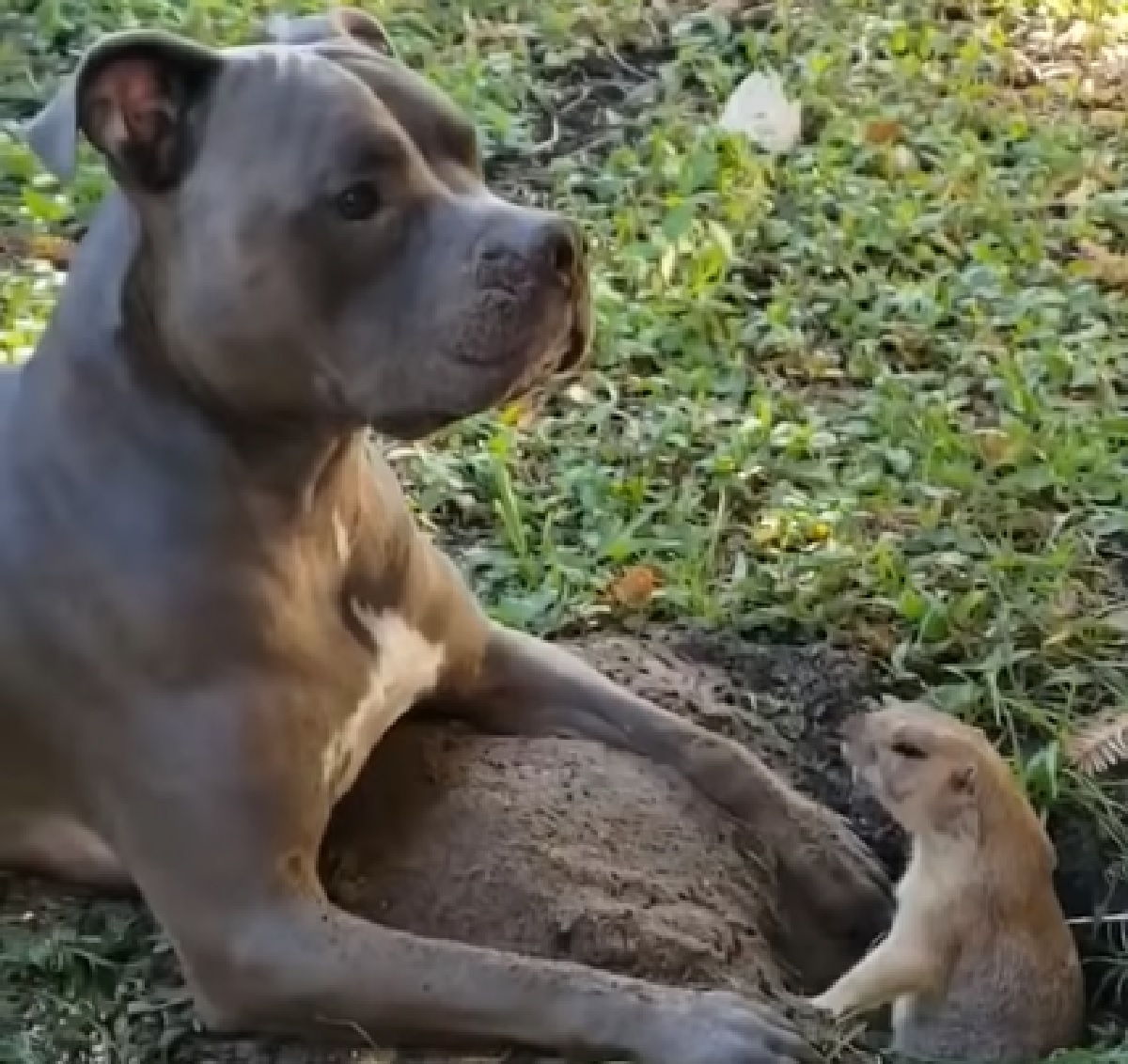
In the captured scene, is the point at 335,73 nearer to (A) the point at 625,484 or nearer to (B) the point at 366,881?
(B) the point at 366,881

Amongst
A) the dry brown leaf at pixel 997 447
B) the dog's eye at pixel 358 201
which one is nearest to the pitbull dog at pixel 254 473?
the dog's eye at pixel 358 201

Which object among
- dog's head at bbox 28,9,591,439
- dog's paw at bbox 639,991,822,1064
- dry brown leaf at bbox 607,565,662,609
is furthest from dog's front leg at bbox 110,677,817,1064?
dry brown leaf at bbox 607,565,662,609

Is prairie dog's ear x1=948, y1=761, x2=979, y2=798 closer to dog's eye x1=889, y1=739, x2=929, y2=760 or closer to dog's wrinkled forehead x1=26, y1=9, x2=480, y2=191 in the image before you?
dog's eye x1=889, y1=739, x2=929, y2=760

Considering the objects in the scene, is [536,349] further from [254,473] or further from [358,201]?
[254,473]

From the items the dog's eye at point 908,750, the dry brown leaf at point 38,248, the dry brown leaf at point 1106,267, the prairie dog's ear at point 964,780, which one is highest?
the prairie dog's ear at point 964,780

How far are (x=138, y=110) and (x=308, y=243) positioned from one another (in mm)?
241

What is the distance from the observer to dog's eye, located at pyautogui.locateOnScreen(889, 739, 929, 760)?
10.2 feet

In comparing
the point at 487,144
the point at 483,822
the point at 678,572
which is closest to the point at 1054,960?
the point at 483,822

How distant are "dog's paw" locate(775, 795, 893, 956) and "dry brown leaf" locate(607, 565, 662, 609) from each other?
559mm

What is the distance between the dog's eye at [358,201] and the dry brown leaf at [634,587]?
110 centimetres

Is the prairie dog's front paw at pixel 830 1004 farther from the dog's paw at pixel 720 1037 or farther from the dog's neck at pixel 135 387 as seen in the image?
the dog's neck at pixel 135 387

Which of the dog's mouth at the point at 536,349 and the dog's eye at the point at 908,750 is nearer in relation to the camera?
the dog's mouth at the point at 536,349

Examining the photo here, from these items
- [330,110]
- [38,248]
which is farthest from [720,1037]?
[38,248]

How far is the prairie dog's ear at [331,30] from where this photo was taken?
2941 mm
